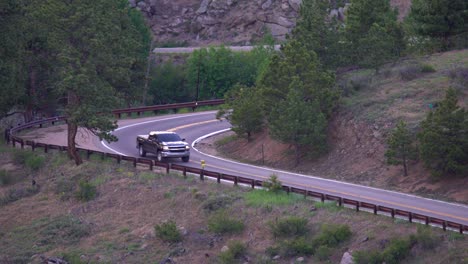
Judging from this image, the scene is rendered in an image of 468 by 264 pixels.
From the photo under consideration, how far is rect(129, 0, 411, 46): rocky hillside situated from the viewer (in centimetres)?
9050

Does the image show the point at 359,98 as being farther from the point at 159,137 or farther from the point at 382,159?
the point at 159,137

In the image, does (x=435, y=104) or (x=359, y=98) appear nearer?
(x=435, y=104)

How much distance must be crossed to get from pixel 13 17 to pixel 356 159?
66.0 ft

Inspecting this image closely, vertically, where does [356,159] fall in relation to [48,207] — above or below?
above

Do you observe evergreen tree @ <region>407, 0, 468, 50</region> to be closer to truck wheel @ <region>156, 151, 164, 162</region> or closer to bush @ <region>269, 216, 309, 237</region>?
truck wheel @ <region>156, 151, 164, 162</region>

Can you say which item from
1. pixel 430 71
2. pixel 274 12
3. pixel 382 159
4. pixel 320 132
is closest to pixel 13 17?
pixel 320 132

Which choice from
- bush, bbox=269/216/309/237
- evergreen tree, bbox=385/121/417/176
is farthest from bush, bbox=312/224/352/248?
evergreen tree, bbox=385/121/417/176

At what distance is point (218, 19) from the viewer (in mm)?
94562

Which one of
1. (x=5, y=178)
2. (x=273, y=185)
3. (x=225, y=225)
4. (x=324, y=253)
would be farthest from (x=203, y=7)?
(x=324, y=253)

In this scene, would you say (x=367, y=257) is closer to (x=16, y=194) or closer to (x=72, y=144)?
(x=72, y=144)

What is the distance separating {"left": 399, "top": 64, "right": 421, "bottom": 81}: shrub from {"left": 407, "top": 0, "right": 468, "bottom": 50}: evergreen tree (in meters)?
6.13

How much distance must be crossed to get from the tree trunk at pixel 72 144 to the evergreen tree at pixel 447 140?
18.4 m

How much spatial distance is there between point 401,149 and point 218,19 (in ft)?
205

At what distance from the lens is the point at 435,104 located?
1547 inches
